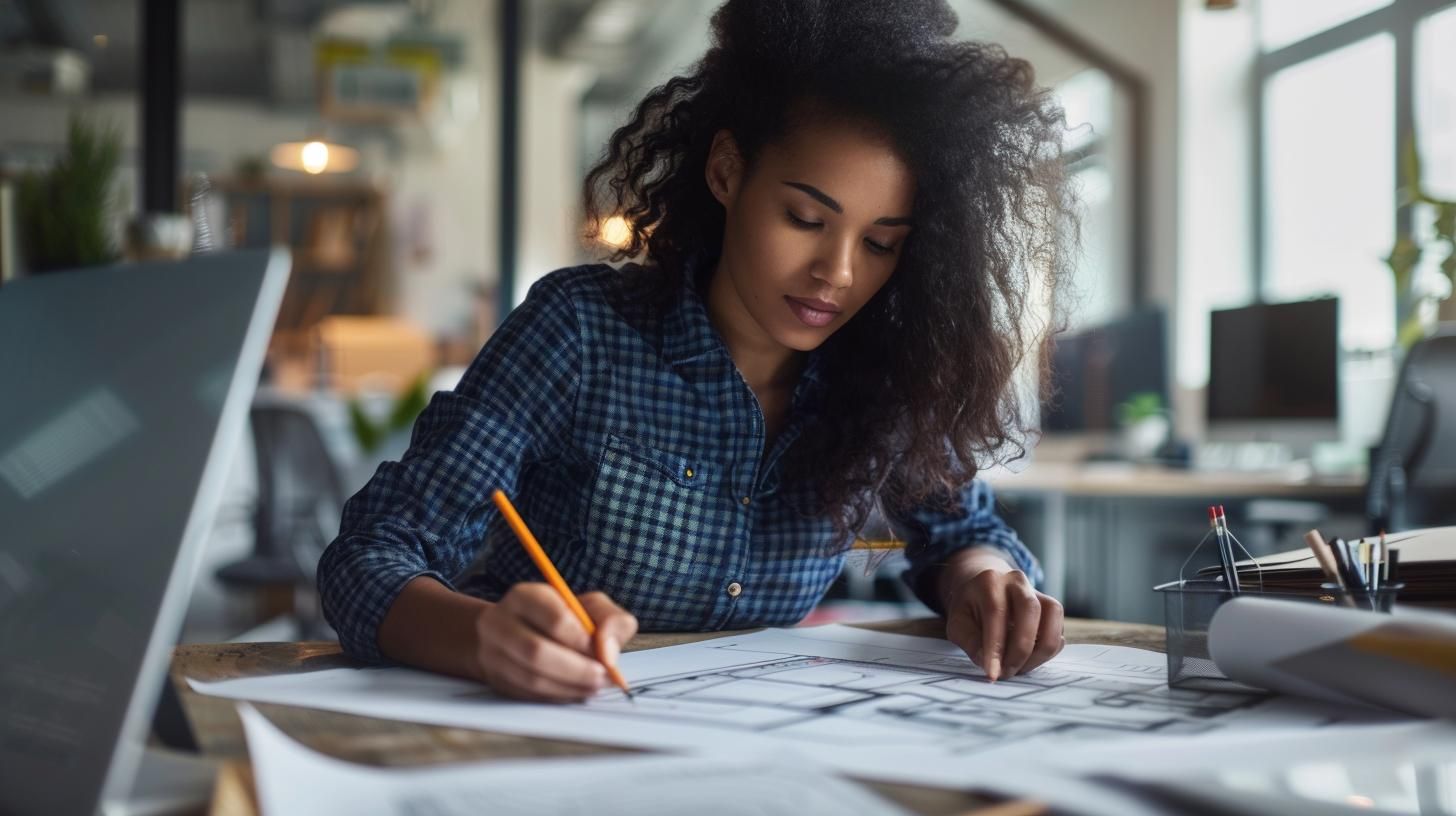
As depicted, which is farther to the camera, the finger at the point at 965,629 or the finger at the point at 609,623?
the finger at the point at 965,629

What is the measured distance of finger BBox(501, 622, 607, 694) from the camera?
2.22 ft

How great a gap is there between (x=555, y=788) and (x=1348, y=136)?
189 inches

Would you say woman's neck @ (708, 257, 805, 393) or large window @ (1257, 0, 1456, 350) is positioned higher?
large window @ (1257, 0, 1456, 350)

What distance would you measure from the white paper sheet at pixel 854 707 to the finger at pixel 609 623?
0.11ft

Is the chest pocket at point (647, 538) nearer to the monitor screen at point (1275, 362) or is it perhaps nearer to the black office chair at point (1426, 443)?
the black office chair at point (1426, 443)

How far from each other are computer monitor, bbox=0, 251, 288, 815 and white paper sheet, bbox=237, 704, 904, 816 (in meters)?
0.07

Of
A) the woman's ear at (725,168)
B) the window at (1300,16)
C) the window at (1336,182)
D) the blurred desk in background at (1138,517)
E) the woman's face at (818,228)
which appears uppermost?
the window at (1300,16)

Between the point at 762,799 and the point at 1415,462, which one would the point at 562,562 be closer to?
the point at 762,799

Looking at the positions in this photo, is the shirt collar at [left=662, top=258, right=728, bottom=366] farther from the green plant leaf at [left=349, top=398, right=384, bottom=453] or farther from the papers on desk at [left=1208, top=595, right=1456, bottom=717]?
the green plant leaf at [left=349, top=398, right=384, bottom=453]

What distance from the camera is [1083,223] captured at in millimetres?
1231

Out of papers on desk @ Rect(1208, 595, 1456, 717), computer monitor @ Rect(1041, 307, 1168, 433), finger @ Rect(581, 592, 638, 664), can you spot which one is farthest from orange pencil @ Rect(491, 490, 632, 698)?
computer monitor @ Rect(1041, 307, 1168, 433)

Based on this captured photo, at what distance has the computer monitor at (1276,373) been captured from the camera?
10.6ft

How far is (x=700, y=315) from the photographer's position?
1156mm

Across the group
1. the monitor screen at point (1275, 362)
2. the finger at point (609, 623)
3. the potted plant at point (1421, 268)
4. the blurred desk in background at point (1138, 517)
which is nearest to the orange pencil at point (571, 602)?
the finger at point (609, 623)
